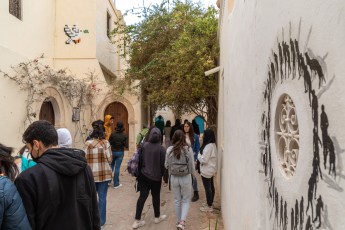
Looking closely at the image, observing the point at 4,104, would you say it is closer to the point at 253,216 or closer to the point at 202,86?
the point at 202,86

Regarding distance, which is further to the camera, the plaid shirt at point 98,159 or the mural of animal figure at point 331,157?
the plaid shirt at point 98,159

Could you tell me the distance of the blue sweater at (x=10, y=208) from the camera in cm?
176

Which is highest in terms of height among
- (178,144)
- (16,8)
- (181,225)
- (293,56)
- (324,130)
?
(16,8)

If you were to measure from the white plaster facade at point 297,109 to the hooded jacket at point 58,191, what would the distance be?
132 cm

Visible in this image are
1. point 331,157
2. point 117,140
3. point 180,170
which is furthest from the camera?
point 117,140

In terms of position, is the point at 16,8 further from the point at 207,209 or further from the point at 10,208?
the point at 10,208

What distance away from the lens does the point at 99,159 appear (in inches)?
187

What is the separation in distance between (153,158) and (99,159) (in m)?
0.89

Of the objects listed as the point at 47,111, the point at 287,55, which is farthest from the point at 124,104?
the point at 287,55

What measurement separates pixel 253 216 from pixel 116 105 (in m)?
10.8

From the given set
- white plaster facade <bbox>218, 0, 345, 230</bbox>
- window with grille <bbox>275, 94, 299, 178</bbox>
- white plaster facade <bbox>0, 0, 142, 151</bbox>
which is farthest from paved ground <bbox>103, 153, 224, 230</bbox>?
window with grille <bbox>275, 94, 299, 178</bbox>

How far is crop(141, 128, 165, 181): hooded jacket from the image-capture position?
5.12m

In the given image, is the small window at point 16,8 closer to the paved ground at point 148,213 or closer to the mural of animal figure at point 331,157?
the paved ground at point 148,213

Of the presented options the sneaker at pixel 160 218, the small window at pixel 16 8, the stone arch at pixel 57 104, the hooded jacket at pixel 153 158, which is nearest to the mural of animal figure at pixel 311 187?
the hooded jacket at pixel 153 158
